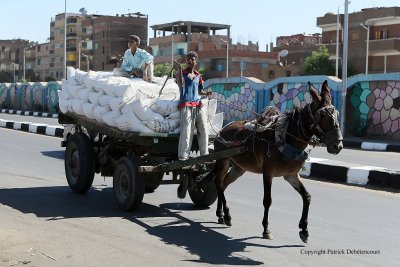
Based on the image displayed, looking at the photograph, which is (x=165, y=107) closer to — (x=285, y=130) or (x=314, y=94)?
(x=285, y=130)

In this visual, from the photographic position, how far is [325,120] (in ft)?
21.1

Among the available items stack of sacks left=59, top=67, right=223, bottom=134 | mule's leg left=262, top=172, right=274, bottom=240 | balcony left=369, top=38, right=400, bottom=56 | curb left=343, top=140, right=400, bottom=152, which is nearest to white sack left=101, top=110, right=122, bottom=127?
stack of sacks left=59, top=67, right=223, bottom=134

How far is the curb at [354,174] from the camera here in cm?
1164

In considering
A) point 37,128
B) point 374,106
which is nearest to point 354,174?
point 374,106

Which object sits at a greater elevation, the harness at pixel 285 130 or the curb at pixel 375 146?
the harness at pixel 285 130

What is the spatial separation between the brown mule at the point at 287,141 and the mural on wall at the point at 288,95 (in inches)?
777

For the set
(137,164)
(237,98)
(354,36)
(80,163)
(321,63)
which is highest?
(354,36)

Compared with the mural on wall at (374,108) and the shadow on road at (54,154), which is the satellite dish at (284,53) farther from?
the shadow on road at (54,154)

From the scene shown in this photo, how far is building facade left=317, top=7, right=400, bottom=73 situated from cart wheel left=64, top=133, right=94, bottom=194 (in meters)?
58.8

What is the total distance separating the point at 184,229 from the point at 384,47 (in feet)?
210

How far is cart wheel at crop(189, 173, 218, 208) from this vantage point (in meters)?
8.89

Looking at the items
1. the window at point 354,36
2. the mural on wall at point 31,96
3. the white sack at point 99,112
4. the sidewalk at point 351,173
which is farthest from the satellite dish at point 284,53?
the white sack at point 99,112

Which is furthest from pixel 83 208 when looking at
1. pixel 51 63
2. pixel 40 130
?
pixel 51 63

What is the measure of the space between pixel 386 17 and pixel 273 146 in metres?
65.5
